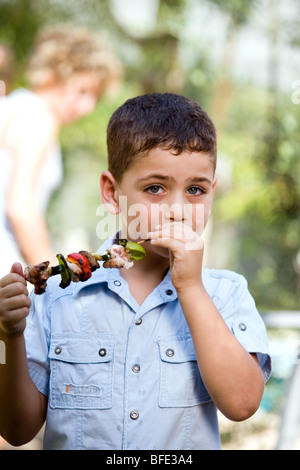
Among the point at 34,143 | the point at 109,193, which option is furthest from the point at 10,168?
the point at 109,193

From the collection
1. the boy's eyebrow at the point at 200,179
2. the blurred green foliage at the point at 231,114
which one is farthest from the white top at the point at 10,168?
the blurred green foliage at the point at 231,114

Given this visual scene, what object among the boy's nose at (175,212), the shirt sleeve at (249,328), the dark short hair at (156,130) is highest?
the dark short hair at (156,130)

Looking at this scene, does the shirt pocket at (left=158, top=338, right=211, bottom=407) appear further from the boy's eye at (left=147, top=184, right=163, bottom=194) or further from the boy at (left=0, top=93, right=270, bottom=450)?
the boy's eye at (left=147, top=184, right=163, bottom=194)

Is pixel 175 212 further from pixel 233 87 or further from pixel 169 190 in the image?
pixel 233 87

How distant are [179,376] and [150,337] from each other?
4.2 inches

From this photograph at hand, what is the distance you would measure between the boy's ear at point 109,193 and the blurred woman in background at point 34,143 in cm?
118

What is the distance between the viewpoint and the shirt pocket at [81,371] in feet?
4.04

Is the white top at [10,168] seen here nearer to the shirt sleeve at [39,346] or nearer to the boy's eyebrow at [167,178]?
the shirt sleeve at [39,346]

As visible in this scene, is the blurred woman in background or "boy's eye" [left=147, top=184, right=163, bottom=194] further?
the blurred woman in background

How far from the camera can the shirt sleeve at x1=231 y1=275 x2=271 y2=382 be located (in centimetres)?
126

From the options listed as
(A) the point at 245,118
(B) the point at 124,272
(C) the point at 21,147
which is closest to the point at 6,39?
(A) the point at 245,118

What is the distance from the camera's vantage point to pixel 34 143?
2.62 m

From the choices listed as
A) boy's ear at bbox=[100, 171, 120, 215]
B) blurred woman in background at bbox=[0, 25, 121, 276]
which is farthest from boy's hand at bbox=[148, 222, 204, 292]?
blurred woman in background at bbox=[0, 25, 121, 276]

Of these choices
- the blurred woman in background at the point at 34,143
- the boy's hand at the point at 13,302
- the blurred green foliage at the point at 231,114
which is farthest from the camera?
the blurred green foliage at the point at 231,114
